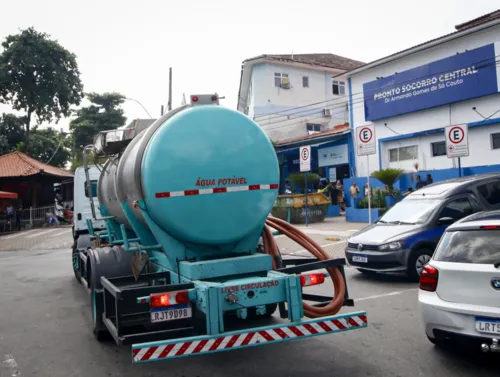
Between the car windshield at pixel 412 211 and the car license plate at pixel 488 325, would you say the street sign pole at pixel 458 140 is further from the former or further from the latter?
the car license plate at pixel 488 325

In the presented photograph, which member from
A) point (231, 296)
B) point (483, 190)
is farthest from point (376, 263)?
point (231, 296)

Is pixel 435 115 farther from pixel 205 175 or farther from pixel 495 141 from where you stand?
pixel 205 175

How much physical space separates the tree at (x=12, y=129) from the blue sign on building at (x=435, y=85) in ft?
102

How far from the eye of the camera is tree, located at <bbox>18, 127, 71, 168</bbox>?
43.2 m

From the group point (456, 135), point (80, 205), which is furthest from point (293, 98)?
point (80, 205)

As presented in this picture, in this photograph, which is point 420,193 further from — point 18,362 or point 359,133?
point 18,362

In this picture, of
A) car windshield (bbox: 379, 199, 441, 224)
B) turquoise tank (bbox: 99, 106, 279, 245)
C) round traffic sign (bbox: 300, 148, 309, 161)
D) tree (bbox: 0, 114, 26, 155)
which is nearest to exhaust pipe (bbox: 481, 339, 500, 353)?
turquoise tank (bbox: 99, 106, 279, 245)

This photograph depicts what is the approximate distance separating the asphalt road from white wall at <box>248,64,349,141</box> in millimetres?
27406

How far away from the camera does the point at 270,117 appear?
114ft

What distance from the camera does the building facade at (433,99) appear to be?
62.2 feet

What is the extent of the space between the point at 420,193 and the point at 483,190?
1193 mm

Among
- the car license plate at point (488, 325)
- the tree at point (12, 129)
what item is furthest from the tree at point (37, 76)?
the car license plate at point (488, 325)

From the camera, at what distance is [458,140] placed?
1227 cm

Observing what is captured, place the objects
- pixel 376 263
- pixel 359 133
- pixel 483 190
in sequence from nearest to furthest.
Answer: pixel 376 263 → pixel 483 190 → pixel 359 133
